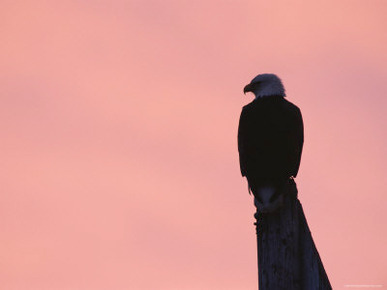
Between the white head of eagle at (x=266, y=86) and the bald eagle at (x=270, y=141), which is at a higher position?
the white head of eagle at (x=266, y=86)

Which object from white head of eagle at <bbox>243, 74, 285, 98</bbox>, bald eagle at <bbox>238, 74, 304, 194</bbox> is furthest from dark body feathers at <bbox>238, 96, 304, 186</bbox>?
white head of eagle at <bbox>243, 74, 285, 98</bbox>

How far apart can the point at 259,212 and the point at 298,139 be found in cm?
218

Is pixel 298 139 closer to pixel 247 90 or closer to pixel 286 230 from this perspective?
pixel 247 90

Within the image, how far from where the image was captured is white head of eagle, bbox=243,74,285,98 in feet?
21.9

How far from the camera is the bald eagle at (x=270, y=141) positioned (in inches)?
192

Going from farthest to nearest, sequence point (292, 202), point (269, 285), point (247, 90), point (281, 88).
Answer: point (247, 90) < point (281, 88) < point (292, 202) < point (269, 285)

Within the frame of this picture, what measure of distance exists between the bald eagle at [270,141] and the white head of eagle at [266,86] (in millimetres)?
522

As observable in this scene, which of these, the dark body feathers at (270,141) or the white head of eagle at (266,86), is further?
the white head of eagle at (266,86)

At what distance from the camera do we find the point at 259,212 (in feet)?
11.7

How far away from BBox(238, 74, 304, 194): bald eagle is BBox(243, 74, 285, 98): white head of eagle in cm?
52

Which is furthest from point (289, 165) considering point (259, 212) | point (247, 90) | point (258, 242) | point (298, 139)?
point (247, 90)

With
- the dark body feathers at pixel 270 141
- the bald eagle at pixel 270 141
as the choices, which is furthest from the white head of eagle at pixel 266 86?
the dark body feathers at pixel 270 141

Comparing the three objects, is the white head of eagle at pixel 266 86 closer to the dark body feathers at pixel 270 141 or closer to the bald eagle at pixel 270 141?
the bald eagle at pixel 270 141

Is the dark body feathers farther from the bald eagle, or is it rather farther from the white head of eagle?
the white head of eagle
